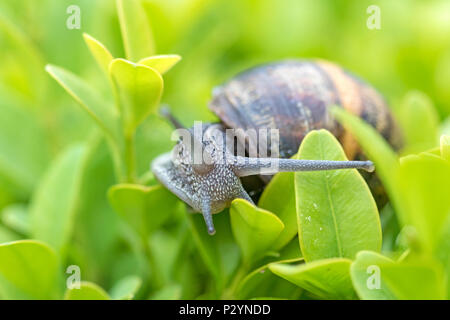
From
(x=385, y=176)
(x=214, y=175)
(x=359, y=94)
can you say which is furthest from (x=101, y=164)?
(x=385, y=176)

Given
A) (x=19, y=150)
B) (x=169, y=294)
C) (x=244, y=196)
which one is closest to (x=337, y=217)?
(x=244, y=196)

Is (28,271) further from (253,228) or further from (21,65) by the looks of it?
(21,65)

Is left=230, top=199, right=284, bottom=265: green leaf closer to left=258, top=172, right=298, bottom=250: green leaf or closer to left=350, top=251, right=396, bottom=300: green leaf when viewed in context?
left=258, top=172, right=298, bottom=250: green leaf

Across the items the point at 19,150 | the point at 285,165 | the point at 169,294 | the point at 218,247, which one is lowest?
the point at 169,294

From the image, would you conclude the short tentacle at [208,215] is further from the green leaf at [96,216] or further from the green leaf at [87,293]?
the green leaf at [96,216]

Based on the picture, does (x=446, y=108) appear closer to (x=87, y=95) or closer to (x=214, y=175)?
(x=214, y=175)

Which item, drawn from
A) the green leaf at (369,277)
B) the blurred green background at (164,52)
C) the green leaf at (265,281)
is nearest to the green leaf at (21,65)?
the blurred green background at (164,52)

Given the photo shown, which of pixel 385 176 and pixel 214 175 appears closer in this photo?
pixel 385 176
